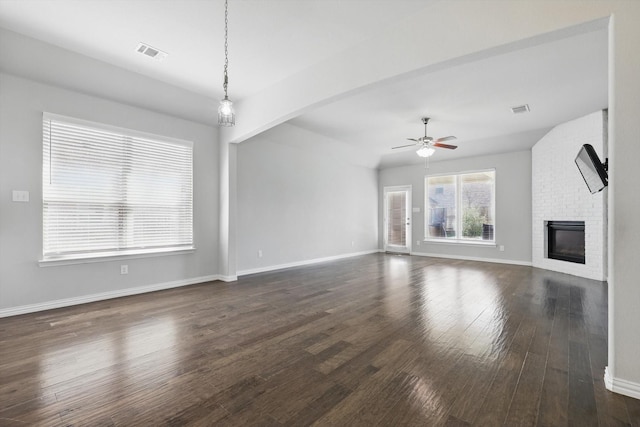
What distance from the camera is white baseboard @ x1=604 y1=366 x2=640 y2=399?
1.86 metres

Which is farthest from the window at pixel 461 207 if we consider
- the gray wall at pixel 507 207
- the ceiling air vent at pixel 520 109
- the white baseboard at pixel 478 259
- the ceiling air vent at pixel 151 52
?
the ceiling air vent at pixel 151 52

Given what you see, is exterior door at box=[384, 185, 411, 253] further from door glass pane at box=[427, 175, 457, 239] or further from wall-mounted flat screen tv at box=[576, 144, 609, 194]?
wall-mounted flat screen tv at box=[576, 144, 609, 194]

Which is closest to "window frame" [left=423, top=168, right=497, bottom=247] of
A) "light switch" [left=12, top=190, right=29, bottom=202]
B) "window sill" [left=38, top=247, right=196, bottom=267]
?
"window sill" [left=38, top=247, right=196, bottom=267]

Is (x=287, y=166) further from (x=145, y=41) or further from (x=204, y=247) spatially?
(x=145, y=41)

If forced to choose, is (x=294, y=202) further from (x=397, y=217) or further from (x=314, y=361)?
(x=314, y=361)

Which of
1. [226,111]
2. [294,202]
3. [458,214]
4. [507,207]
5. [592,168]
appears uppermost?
[226,111]

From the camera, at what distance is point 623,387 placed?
6.21 feet

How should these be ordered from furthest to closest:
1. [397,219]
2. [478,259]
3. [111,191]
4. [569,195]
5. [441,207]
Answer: [397,219] < [441,207] < [478,259] < [569,195] < [111,191]

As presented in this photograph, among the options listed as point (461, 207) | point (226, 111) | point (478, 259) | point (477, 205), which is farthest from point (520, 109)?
point (226, 111)

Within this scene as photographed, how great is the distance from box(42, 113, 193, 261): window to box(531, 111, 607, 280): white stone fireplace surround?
722 centimetres

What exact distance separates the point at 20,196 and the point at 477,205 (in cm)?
892

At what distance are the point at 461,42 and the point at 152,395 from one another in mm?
3559

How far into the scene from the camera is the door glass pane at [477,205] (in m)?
7.57

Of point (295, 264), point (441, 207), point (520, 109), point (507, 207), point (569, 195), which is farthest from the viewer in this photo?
point (441, 207)
